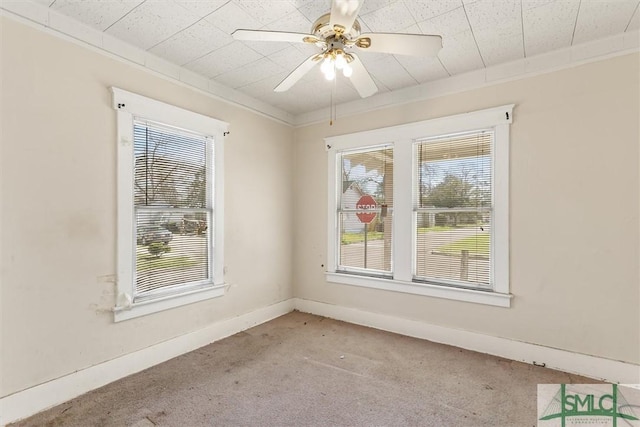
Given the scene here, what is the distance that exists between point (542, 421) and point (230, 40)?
3.48 m

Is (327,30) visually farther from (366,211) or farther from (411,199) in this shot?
(366,211)

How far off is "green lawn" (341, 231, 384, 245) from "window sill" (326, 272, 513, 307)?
16.5 inches

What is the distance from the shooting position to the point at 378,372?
8.71ft

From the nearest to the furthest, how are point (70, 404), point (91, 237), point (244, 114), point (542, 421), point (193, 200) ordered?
1. point (542, 421)
2. point (70, 404)
3. point (91, 237)
4. point (193, 200)
5. point (244, 114)

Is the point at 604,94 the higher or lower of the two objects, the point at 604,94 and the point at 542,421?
the higher

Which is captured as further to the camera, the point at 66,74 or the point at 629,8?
the point at 66,74

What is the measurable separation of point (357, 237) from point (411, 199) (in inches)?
33.0

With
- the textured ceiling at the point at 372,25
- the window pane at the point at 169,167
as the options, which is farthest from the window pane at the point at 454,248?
the window pane at the point at 169,167

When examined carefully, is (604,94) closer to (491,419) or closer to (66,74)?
(491,419)

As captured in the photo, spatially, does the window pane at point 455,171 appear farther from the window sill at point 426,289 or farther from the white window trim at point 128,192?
the white window trim at point 128,192

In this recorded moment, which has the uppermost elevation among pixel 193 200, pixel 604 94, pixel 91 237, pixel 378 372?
pixel 604 94

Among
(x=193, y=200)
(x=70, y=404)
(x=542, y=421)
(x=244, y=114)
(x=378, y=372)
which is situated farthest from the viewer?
(x=244, y=114)

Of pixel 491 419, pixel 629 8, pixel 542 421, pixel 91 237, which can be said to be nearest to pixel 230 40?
pixel 91 237

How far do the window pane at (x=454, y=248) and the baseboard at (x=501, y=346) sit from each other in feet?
1.73
